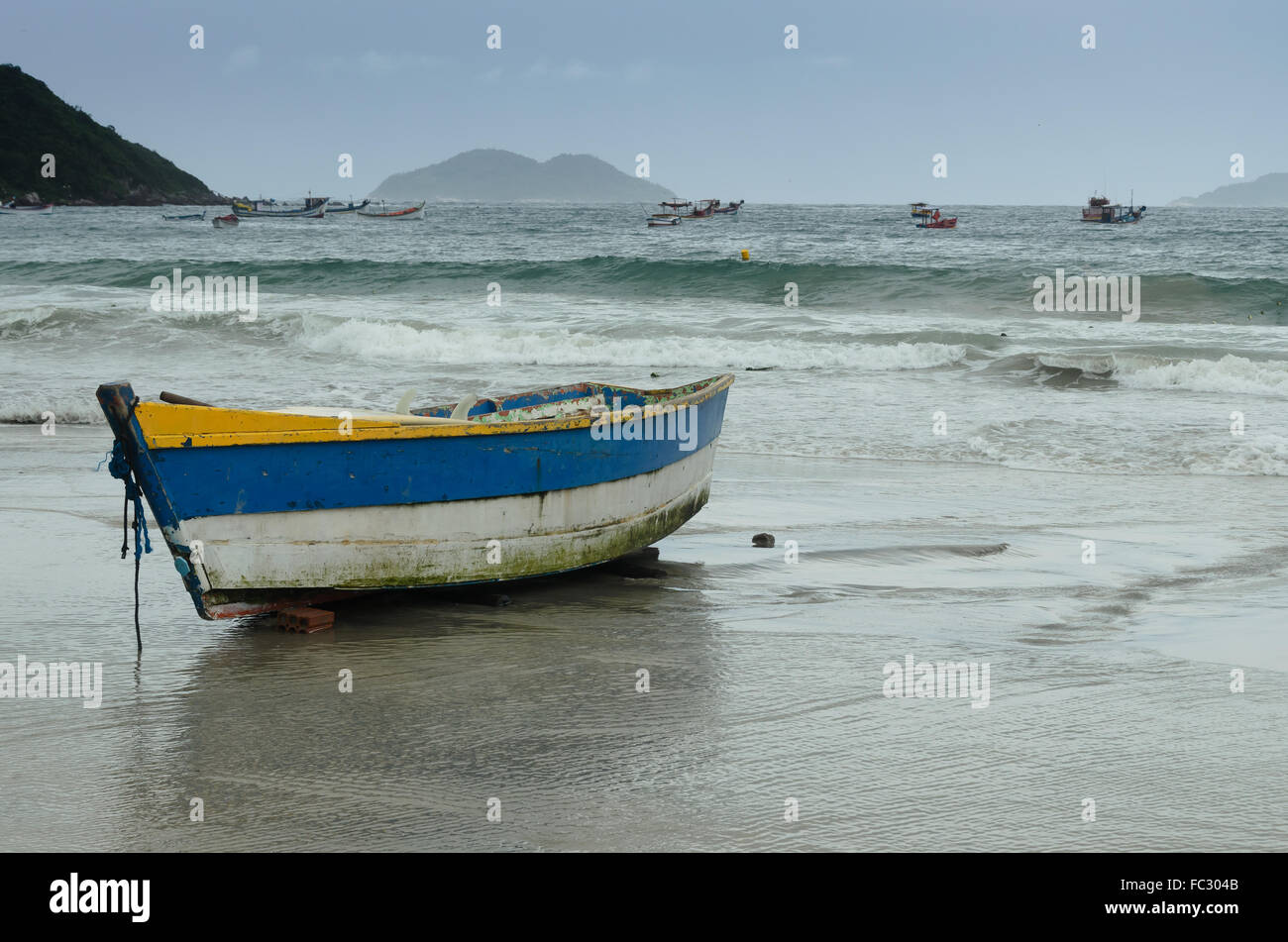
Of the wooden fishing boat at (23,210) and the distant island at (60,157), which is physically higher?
the distant island at (60,157)

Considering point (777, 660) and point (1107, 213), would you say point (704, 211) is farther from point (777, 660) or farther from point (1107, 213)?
point (777, 660)

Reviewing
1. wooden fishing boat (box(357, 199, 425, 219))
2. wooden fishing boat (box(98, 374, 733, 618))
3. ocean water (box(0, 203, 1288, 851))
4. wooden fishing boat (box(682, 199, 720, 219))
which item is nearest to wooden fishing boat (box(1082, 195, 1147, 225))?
wooden fishing boat (box(682, 199, 720, 219))

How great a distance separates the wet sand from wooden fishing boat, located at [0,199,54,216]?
88.4m

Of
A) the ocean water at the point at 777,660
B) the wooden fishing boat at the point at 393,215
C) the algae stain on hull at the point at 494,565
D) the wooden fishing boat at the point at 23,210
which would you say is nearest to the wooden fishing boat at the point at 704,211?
the wooden fishing boat at the point at 393,215

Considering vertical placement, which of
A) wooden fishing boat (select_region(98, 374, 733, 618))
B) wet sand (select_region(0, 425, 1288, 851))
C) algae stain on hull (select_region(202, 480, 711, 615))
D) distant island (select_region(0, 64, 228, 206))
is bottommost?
wet sand (select_region(0, 425, 1288, 851))

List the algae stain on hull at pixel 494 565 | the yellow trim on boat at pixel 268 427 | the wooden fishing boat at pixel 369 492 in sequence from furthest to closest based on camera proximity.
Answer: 1. the algae stain on hull at pixel 494 565
2. the wooden fishing boat at pixel 369 492
3. the yellow trim on boat at pixel 268 427

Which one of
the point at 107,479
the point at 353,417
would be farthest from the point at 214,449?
the point at 107,479

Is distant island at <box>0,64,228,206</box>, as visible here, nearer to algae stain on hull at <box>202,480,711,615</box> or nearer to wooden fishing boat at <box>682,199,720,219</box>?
wooden fishing boat at <box>682,199,720,219</box>

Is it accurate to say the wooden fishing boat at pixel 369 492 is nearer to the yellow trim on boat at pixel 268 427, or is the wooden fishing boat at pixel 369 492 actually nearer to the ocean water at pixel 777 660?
the yellow trim on boat at pixel 268 427

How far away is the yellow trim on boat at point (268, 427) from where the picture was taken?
5.20 m

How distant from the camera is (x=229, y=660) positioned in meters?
5.37

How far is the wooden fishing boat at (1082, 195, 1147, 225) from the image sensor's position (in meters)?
76.9

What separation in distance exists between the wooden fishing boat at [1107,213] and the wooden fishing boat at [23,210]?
71.3 metres

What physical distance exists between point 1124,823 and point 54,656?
4.39m
